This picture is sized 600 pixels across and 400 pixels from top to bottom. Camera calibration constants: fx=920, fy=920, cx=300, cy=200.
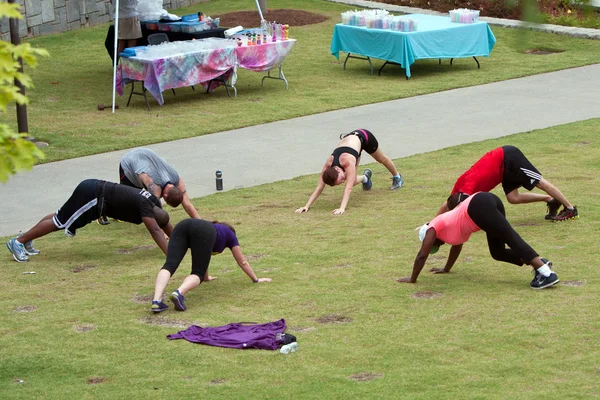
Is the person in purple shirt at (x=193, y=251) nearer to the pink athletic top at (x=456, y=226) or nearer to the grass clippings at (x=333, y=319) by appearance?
the grass clippings at (x=333, y=319)

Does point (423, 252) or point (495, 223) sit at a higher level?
point (495, 223)

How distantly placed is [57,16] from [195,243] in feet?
62.9

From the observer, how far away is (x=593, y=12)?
308 centimetres

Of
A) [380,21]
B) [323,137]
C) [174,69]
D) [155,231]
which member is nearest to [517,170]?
[155,231]

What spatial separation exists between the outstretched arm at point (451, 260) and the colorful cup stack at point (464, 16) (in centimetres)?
1277

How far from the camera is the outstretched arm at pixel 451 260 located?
27.9 feet

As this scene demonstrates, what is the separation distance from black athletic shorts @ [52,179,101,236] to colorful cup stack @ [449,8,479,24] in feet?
42.3

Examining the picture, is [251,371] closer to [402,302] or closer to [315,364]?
[315,364]

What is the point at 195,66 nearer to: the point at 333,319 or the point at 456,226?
the point at 456,226

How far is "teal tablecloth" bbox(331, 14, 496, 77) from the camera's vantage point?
65.3 feet

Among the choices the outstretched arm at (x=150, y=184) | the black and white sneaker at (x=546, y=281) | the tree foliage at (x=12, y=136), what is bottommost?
the black and white sneaker at (x=546, y=281)

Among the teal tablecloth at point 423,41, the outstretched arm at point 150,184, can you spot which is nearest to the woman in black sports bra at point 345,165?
the outstretched arm at point 150,184

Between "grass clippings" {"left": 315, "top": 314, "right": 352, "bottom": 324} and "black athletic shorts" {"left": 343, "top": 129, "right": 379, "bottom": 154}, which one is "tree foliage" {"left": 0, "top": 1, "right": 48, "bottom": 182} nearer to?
"grass clippings" {"left": 315, "top": 314, "right": 352, "bottom": 324}

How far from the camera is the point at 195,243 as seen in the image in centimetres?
808
